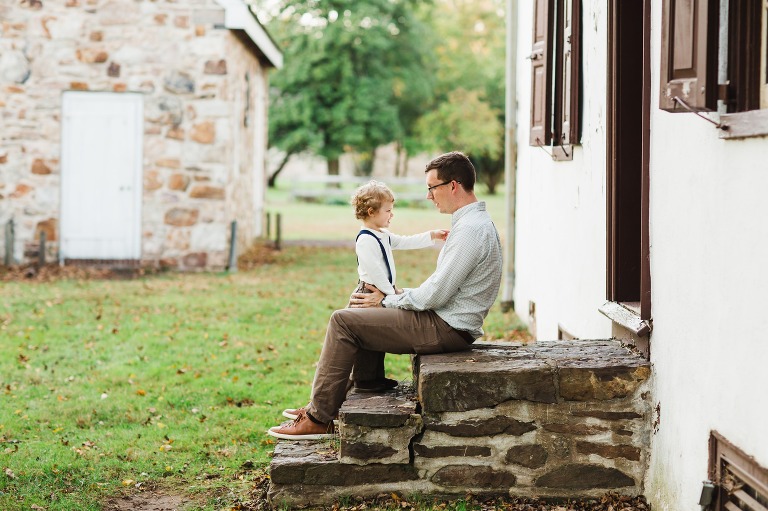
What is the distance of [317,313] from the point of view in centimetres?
1123

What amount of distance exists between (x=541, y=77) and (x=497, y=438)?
149 inches

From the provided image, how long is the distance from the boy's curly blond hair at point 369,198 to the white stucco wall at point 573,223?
1509mm

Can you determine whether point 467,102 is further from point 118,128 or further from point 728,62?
point 728,62

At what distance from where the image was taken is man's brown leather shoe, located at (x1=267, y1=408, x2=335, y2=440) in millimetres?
5191

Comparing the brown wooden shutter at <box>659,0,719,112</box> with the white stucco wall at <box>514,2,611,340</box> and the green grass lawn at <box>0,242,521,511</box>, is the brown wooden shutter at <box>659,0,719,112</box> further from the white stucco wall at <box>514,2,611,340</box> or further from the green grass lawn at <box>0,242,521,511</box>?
the green grass lawn at <box>0,242,521,511</box>

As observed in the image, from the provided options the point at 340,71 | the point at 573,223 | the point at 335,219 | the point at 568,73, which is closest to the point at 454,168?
the point at 573,223

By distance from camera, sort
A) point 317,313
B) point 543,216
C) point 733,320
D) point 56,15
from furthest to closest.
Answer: point 56,15
point 317,313
point 543,216
point 733,320

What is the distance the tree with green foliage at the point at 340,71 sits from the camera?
34.2 metres

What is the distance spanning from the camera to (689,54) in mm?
3912

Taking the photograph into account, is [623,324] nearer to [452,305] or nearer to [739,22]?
[452,305]

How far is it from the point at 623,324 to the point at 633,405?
0.51 meters

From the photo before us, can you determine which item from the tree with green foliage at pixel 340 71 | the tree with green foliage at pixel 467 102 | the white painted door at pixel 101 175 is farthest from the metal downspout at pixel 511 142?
the tree with green foliage at pixel 467 102

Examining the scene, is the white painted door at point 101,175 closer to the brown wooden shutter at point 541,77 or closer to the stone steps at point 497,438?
the brown wooden shutter at point 541,77

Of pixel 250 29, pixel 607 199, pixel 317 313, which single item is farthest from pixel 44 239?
pixel 607 199
